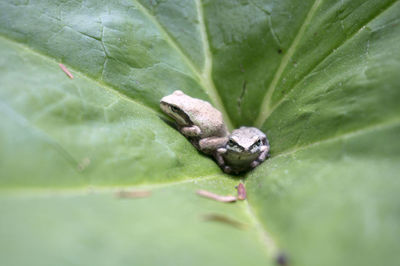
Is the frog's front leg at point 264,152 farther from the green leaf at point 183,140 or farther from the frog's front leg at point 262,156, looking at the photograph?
the green leaf at point 183,140

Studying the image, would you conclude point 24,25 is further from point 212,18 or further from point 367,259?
point 367,259

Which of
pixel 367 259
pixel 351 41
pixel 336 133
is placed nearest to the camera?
pixel 367 259

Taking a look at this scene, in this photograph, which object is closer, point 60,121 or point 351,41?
point 60,121

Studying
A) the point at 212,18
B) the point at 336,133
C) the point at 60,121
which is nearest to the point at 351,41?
the point at 336,133

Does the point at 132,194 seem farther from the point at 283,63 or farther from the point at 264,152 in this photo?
the point at 283,63

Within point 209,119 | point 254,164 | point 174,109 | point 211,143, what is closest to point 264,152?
point 254,164
